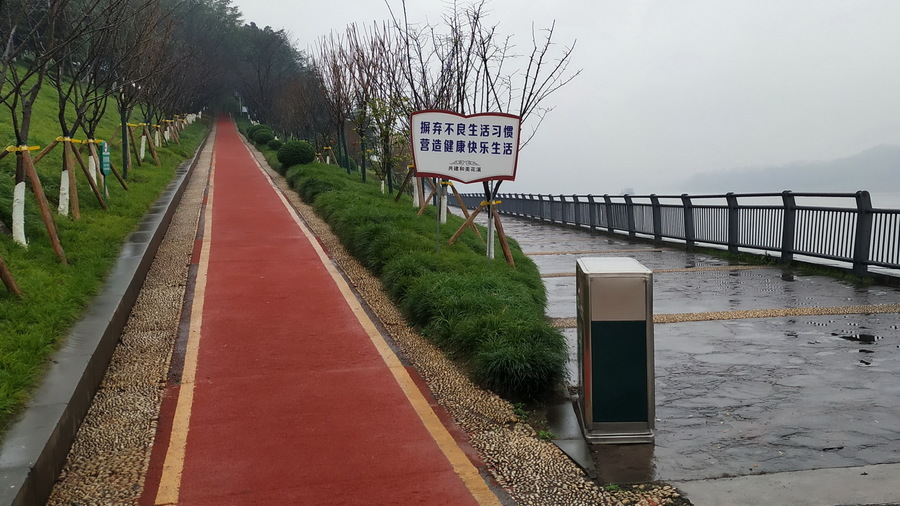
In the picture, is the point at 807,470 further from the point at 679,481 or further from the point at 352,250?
the point at 352,250

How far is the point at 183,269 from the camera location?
12.0m

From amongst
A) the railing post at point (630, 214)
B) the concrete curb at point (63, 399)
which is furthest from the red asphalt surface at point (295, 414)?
the railing post at point (630, 214)

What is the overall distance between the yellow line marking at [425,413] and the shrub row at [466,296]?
0.54m

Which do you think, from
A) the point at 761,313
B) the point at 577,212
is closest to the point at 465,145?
the point at 761,313

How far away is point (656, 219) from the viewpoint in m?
21.2

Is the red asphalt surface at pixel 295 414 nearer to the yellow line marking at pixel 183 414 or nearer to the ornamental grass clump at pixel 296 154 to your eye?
the yellow line marking at pixel 183 414

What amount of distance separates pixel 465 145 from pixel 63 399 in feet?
22.8

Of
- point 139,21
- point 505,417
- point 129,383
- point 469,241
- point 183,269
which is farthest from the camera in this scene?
point 139,21

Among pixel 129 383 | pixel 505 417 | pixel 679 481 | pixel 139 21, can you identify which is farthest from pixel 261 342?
pixel 139 21

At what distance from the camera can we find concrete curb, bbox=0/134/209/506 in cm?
458

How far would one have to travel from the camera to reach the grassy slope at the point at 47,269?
6298mm

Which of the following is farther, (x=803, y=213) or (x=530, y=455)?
(x=803, y=213)

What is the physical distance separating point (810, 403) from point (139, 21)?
19.8 m

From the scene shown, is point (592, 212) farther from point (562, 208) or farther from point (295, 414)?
point (295, 414)
